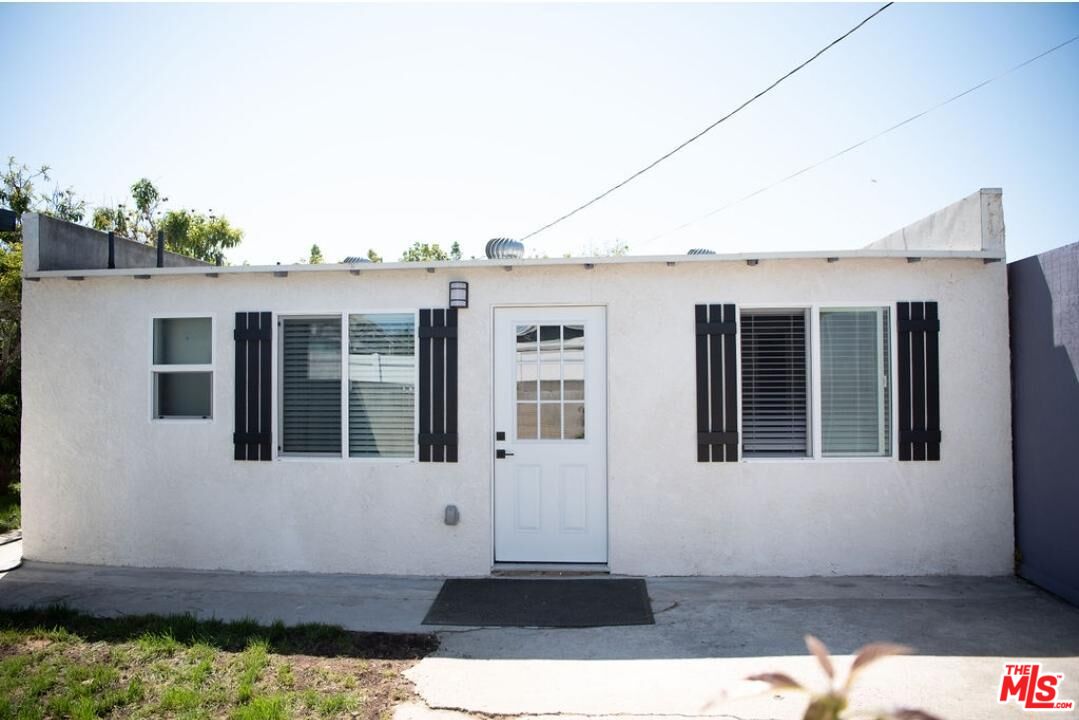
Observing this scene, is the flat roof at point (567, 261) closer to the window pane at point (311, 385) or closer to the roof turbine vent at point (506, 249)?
the roof turbine vent at point (506, 249)

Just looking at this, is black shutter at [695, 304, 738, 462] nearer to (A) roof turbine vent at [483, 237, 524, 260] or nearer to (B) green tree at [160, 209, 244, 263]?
(A) roof turbine vent at [483, 237, 524, 260]

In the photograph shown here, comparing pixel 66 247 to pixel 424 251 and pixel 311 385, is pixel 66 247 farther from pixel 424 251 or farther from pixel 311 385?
pixel 424 251

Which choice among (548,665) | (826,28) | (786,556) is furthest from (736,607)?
(826,28)

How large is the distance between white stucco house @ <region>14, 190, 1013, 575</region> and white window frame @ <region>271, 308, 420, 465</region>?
3 cm

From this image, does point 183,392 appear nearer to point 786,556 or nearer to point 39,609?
point 39,609

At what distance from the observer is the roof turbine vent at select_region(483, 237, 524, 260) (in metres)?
6.27

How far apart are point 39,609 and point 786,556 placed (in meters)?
6.10

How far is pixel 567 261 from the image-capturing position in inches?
232

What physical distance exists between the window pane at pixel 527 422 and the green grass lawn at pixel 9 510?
18.8 feet

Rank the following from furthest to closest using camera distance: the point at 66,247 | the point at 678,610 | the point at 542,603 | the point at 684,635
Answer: the point at 66,247
the point at 542,603
the point at 678,610
the point at 684,635

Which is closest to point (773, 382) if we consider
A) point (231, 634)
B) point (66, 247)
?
point (231, 634)

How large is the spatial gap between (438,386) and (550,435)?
1.13m

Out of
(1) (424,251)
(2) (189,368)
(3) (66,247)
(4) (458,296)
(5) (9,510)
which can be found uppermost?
(1) (424,251)

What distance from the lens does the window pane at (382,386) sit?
624 centimetres
